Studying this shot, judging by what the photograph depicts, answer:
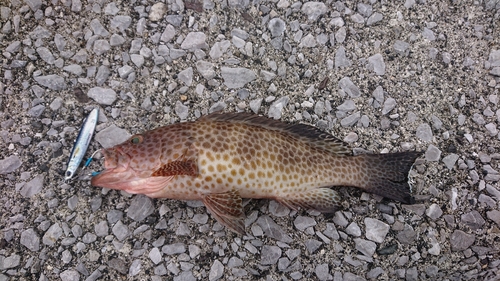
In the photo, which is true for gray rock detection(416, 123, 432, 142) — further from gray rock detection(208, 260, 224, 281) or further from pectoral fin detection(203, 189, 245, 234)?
gray rock detection(208, 260, 224, 281)

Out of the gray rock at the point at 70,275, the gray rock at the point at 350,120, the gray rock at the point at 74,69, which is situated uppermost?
the gray rock at the point at 74,69

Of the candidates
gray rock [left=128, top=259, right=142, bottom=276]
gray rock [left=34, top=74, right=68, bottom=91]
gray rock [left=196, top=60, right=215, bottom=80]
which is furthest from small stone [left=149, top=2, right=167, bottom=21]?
gray rock [left=128, top=259, right=142, bottom=276]

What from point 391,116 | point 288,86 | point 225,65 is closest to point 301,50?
point 288,86

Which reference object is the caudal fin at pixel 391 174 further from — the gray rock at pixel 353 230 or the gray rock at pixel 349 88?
the gray rock at pixel 349 88

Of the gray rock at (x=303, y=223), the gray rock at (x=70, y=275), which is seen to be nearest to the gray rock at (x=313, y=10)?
the gray rock at (x=303, y=223)

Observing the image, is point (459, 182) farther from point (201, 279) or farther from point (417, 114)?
point (201, 279)
